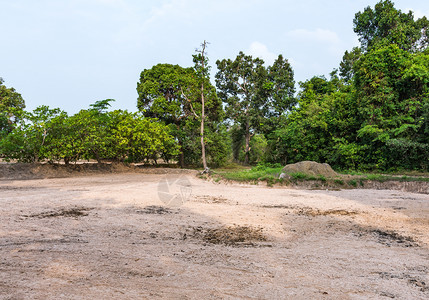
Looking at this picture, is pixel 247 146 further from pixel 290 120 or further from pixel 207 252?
pixel 207 252

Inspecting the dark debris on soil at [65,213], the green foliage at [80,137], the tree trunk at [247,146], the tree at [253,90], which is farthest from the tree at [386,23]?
the dark debris on soil at [65,213]

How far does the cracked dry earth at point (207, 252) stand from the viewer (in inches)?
110

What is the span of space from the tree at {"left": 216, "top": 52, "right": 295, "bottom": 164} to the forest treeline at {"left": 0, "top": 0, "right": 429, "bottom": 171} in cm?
58

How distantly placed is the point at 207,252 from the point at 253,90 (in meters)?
28.6

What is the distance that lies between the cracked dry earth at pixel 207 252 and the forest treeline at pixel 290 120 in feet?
31.4

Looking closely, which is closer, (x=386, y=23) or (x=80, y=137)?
(x=80, y=137)

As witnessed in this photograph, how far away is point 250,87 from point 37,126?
22.5 metres

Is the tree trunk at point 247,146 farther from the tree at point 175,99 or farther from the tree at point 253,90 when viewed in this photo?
the tree at point 175,99

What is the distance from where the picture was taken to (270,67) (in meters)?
32.3

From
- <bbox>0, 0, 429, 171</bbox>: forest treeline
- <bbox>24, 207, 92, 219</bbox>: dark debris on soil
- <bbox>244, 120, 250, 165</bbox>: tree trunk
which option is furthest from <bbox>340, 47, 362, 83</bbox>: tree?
<bbox>24, 207, 92, 219</bbox>: dark debris on soil

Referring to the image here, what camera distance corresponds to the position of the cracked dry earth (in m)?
2.80

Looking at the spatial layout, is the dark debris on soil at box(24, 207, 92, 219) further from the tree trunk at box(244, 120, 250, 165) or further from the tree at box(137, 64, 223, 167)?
the tree trunk at box(244, 120, 250, 165)

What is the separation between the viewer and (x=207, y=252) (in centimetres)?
397

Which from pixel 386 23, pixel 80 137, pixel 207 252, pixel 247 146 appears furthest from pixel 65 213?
pixel 386 23
